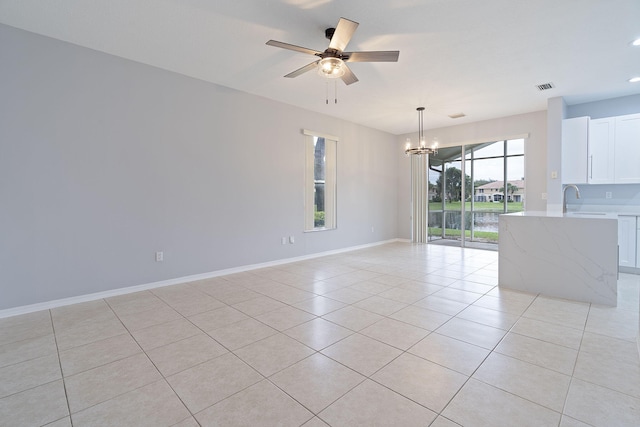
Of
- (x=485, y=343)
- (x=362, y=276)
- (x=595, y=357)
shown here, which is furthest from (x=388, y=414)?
(x=362, y=276)

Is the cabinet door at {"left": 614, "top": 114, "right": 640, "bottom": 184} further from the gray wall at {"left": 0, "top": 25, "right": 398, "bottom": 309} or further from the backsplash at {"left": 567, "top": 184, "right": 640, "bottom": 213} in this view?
the gray wall at {"left": 0, "top": 25, "right": 398, "bottom": 309}

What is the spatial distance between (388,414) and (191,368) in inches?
54.3

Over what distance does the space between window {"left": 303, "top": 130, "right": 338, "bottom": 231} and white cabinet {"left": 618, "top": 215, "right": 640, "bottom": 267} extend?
4823 millimetres

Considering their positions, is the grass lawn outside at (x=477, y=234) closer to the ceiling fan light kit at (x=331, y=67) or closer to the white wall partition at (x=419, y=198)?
the white wall partition at (x=419, y=198)

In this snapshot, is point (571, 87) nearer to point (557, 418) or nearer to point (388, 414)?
point (557, 418)

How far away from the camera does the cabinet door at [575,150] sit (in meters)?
5.07

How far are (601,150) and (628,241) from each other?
162 cm

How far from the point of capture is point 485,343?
2396 mm

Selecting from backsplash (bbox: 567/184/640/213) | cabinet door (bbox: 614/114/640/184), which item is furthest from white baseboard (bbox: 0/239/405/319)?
cabinet door (bbox: 614/114/640/184)

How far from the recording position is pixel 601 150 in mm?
5031

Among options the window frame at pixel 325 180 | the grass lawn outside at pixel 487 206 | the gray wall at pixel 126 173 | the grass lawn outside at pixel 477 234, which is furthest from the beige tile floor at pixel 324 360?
the grass lawn outside at pixel 477 234

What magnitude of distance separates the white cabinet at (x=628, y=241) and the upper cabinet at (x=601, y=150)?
77 centimetres

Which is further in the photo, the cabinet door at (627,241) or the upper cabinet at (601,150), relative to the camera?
the upper cabinet at (601,150)

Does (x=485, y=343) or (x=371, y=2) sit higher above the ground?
(x=371, y=2)
